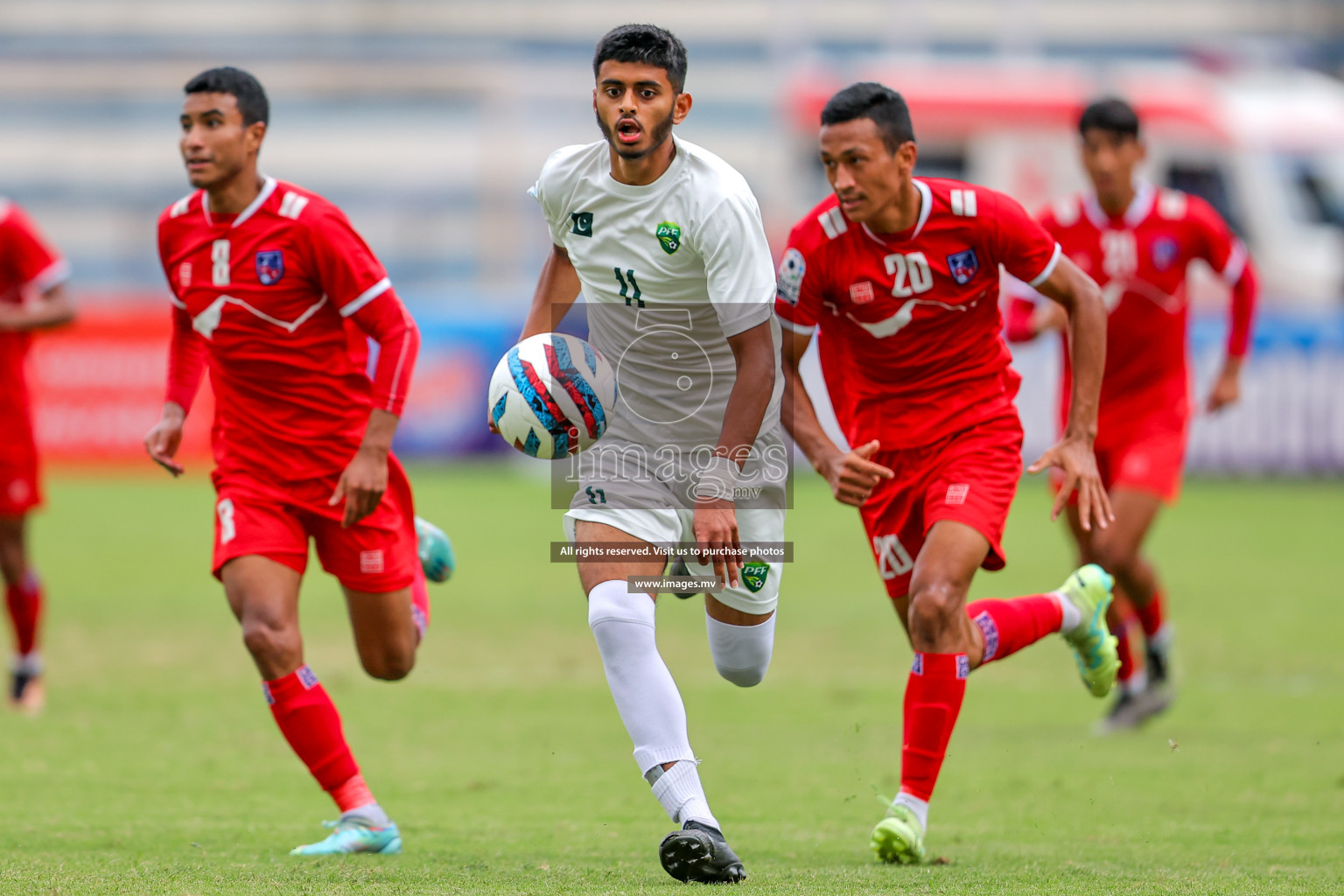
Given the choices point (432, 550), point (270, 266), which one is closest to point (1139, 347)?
point (432, 550)

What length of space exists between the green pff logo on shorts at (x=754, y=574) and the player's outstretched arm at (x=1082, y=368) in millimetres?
1018

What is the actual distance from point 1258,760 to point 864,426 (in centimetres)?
260

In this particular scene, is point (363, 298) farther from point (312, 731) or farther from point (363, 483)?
point (312, 731)

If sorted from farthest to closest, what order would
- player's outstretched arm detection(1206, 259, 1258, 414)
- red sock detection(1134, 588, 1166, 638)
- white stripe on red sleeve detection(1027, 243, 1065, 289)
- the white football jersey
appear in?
1. player's outstretched arm detection(1206, 259, 1258, 414)
2. red sock detection(1134, 588, 1166, 638)
3. white stripe on red sleeve detection(1027, 243, 1065, 289)
4. the white football jersey

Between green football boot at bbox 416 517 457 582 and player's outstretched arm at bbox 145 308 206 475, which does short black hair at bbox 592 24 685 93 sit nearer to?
player's outstretched arm at bbox 145 308 206 475

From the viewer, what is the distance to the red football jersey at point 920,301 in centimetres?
600

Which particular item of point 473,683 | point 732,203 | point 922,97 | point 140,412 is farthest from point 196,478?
point 732,203

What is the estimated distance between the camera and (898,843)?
214 inches

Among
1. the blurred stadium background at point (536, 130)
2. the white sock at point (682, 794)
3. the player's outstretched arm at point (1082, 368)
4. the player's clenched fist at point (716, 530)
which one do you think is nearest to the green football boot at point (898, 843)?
the white sock at point (682, 794)

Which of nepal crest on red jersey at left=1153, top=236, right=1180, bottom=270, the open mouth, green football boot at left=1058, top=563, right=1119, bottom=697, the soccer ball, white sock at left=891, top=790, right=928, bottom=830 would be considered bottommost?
white sock at left=891, top=790, right=928, bottom=830

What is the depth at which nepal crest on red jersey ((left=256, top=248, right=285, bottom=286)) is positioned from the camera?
6133 mm

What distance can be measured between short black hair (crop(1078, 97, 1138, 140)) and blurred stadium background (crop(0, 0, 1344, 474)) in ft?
37.0

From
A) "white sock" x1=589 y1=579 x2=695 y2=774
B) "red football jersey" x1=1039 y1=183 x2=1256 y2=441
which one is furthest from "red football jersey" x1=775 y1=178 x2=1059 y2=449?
"red football jersey" x1=1039 y1=183 x2=1256 y2=441

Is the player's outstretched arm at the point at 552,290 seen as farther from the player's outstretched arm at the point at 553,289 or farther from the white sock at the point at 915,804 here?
the white sock at the point at 915,804
